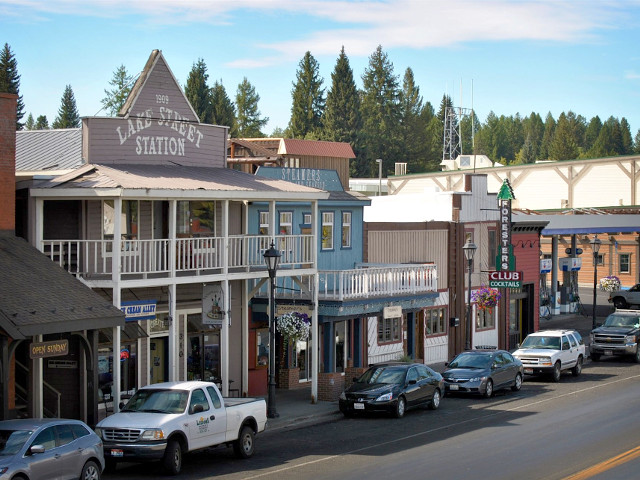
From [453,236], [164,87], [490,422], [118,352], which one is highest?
[164,87]

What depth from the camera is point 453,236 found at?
4022 cm

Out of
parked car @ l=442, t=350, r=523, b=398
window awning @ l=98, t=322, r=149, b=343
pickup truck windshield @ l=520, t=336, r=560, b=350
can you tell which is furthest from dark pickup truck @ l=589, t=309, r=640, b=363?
window awning @ l=98, t=322, r=149, b=343

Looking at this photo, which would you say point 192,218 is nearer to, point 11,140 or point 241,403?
point 11,140

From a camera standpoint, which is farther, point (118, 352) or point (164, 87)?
point (164, 87)

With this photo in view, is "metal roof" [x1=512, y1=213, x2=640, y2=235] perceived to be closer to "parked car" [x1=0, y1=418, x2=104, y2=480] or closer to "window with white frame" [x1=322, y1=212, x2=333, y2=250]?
"window with white frame" [x1=322, y1=212, x2=333, y2=250]

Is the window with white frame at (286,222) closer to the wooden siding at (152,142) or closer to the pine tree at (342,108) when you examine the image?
the wooden siding at (152,142)

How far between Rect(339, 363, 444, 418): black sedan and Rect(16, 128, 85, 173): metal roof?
31.5 feet

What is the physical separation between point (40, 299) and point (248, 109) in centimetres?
9082

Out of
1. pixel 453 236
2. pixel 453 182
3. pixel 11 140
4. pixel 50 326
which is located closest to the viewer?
pixel 50 326

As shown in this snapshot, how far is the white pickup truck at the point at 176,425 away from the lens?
59.6 feet

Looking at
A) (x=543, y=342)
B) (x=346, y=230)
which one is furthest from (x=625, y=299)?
(x=346, y=230)

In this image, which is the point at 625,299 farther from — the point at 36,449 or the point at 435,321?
the point at 36,449

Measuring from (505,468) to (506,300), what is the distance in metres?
26.6

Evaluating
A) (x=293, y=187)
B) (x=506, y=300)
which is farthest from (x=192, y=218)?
(x=506, y=300)
